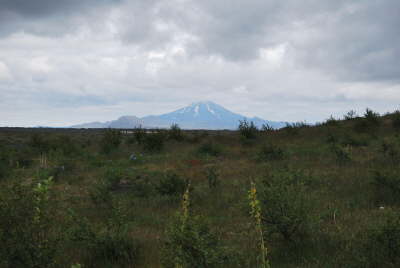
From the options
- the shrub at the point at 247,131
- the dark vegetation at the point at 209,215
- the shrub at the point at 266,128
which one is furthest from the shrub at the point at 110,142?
the shrub at the point at 266,128

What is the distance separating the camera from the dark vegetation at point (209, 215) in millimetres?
3951

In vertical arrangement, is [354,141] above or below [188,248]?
above

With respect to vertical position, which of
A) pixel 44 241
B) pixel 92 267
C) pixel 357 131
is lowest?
pixel 92 267

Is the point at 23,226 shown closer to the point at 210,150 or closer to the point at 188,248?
the point at 188,248

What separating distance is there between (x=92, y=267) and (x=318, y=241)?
363cm

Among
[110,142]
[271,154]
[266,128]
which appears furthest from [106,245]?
[266,128]

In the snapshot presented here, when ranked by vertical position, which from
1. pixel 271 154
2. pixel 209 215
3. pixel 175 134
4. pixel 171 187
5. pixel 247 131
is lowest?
pixel 209 215

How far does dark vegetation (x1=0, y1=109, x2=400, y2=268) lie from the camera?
13.0 ft

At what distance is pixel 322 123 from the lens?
89.7ft

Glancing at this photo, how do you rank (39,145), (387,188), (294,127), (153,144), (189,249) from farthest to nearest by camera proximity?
(294,127)
(39,145)
(153,144)
(387,188)
(189,249)

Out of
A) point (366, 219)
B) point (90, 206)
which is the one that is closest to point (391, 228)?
point (366, 219)

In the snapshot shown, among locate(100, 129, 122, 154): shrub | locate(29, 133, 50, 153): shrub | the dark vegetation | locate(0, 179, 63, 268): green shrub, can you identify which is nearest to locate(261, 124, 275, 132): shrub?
the dark vegetation

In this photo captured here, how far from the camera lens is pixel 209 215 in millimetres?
7754

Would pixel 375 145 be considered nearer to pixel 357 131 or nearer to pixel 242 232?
pixel 357 131
